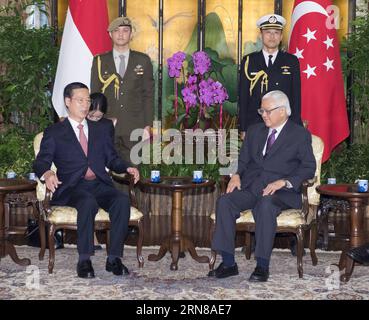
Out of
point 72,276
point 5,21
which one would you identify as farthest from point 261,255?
point 5,21

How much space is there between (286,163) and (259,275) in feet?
2.94

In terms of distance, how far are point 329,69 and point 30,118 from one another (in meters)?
3.38

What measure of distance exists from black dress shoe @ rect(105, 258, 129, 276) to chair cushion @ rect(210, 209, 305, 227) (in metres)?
0.91

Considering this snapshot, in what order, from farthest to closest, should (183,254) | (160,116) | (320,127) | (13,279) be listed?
(160,116)
(320,127)
(183,254)
(13,279)

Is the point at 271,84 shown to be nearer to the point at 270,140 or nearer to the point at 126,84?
the point at 270,140

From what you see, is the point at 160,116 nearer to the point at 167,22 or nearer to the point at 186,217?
the point at 167,22

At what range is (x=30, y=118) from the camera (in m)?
7.87

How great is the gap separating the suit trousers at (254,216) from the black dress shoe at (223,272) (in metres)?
0.12

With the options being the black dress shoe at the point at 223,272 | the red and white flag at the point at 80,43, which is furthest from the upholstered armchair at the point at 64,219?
the red and white flag at the point at 80,43

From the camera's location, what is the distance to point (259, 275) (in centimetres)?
487

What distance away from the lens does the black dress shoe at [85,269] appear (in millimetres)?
4938

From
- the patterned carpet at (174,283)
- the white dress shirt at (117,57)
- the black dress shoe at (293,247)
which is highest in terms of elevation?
the white dress shirt at (117,57)

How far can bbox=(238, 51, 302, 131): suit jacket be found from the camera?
243 inches

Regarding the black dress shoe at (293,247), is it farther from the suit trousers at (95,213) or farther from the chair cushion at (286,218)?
the suit trousers at (95,213)
